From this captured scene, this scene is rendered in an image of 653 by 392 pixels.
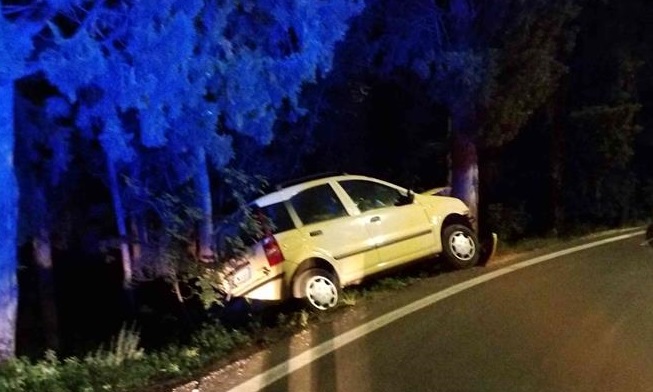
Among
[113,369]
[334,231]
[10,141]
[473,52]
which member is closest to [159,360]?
[113,369]

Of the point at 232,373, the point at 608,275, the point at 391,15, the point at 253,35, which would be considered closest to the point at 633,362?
the point at 232,373

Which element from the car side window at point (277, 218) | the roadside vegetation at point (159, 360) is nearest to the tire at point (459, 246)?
the roadside vegetation at point (159, 360)

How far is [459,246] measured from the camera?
13.6 metres

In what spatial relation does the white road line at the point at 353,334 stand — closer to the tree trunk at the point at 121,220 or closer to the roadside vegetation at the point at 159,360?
the roadside vegetation at the point at 159,360

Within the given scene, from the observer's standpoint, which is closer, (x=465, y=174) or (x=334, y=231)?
(x=334, y=231)

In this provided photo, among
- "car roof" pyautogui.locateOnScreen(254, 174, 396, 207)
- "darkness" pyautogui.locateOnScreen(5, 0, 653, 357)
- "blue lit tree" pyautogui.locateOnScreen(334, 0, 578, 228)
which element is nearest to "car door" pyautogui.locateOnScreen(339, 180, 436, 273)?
"car roof" pyautogui.locateOnScreen(254, 174, 396, 207)

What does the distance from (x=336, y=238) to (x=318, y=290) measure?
2.81 feet

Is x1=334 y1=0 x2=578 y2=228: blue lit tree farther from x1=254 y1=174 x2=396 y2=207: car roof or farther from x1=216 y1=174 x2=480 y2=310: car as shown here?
x1=254 y1=174 x2=396 y2=207: car roof

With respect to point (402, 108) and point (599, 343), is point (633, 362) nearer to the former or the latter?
point (599, 343)

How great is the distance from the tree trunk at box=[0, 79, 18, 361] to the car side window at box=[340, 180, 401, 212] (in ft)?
15.6

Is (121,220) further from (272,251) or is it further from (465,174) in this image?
(465,174)

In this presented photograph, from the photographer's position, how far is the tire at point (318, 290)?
11.4 meters

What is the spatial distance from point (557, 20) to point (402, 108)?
11.8 feet

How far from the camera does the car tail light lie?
453 inches
